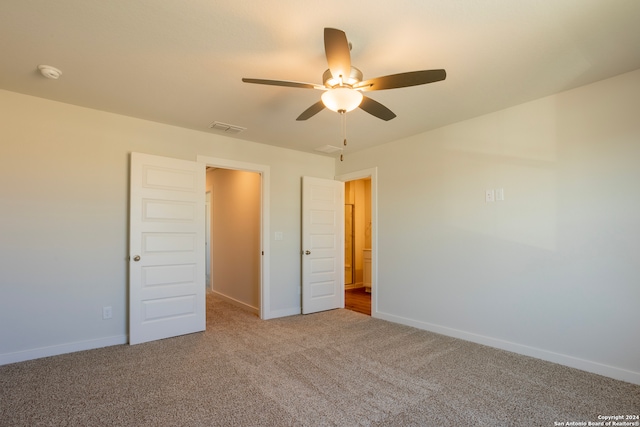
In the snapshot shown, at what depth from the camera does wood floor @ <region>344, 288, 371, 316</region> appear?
5.14 meters

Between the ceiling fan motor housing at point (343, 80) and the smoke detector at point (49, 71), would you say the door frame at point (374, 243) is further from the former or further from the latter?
the smoke detector at point (49, 71)

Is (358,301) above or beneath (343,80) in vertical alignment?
beneath

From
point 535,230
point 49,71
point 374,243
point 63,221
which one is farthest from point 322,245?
point 49,71

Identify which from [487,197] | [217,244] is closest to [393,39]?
[487,197]

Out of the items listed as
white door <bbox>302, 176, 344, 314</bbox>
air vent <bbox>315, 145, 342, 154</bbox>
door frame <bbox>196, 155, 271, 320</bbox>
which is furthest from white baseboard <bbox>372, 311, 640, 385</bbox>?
air vent <bbox>315, 145, 342, 154</bbox>

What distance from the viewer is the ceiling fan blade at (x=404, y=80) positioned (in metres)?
1.85

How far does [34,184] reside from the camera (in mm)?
3051

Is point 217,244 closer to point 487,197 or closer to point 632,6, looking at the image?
point 487,197

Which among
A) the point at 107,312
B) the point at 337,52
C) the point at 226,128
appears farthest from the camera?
the point at 226,128

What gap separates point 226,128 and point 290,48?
193 centimetres

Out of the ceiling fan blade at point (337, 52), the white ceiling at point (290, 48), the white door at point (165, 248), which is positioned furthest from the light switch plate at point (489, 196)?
the white door at point (165, 248)

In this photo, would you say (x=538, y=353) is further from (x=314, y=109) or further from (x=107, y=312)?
(x=107, y=312)

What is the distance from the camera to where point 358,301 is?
5762 millimetres

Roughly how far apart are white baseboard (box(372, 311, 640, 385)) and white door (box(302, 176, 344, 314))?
50.3 inches
